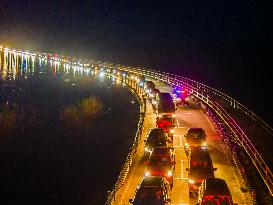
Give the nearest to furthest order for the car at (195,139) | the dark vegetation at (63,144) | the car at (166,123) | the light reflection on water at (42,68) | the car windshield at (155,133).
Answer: the car at (195,139) → the car windshield at (155,133) → the dark vegetation at (63,144) → the car at (166,123) → the light reflection on water at (42,68)

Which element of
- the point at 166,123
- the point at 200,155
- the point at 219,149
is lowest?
the point at 219,149

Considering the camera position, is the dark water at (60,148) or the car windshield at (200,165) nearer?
the car windshield at (200,165)

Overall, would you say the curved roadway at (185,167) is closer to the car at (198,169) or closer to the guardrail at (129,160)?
the guardrail at (129,160)

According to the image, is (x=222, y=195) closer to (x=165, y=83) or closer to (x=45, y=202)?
(x=45, y=202)

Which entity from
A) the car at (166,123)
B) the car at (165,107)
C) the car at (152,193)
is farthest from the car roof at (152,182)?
the car at (165,107)

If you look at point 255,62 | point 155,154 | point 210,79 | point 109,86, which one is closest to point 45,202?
point 155,154

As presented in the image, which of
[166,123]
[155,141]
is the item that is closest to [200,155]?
[155,141]

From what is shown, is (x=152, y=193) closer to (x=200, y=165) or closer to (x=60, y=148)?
(x=200, y=165)
